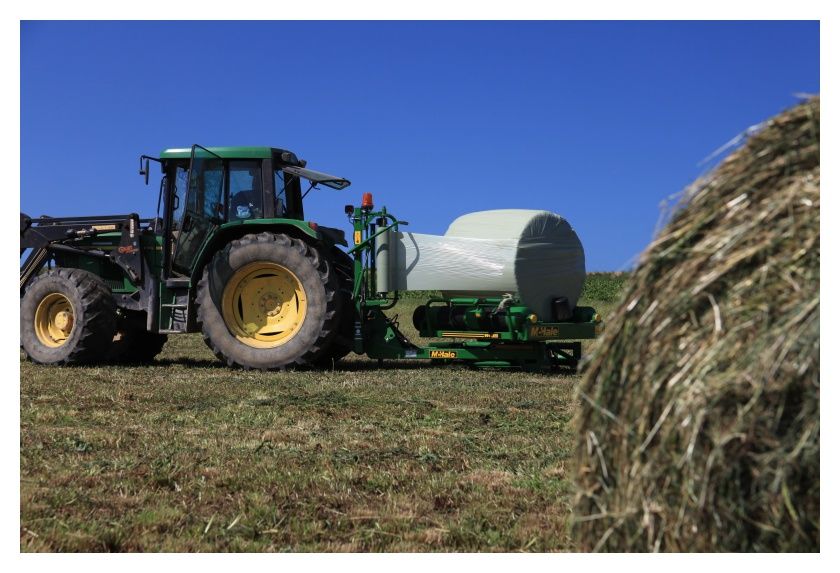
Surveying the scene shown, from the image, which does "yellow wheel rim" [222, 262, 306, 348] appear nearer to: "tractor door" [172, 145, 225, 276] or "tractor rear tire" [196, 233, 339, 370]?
"tractor rear tire" [196, 233, 339, 370]

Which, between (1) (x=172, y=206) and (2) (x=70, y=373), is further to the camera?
(1) (x=172, y=206)

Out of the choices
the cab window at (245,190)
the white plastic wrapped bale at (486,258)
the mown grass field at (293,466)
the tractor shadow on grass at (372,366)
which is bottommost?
the mown grass field at (293,466)

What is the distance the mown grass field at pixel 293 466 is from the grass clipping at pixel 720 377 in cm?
82

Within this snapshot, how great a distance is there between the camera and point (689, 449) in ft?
7.04

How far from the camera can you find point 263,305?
920 centimetres

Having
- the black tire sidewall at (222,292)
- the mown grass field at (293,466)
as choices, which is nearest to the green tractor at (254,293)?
the black tire sidewall at (222,292)

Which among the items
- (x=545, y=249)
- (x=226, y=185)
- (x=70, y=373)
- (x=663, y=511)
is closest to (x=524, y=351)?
(x=545, y=249)

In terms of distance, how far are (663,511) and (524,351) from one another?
22.9 ft

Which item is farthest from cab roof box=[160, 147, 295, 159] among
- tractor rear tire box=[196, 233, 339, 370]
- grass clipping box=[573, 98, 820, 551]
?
grass clipping box=[573, 98, 820, 551]

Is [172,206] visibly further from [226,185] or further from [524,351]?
[524,351]

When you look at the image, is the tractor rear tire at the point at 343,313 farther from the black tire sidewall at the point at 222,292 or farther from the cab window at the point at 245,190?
the cab window at the point at 245,190

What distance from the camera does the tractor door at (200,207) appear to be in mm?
9242

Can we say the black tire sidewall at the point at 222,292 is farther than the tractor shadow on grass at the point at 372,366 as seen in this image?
No

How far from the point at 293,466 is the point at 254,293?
5.10 metres
